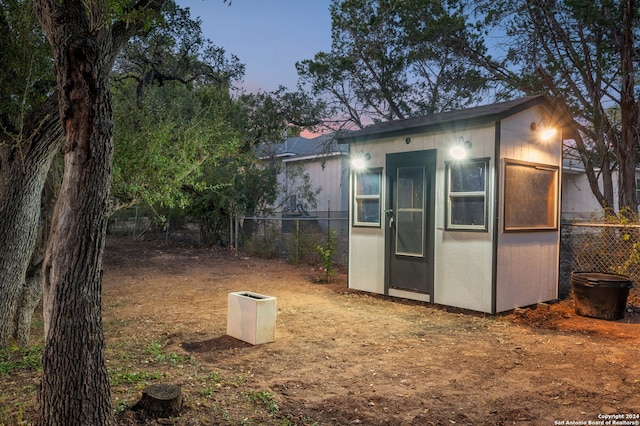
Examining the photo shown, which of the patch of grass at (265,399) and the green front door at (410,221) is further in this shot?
the green front door at (410,221)

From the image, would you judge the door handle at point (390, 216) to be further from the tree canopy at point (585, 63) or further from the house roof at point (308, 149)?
the house roof at point (308, 149)

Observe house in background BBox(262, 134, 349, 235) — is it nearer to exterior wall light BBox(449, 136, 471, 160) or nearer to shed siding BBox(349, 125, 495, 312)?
shed siding BBox(349, 125, 495, 312)

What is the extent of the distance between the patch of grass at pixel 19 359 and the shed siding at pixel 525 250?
548 cm

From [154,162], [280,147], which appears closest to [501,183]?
[154,162]

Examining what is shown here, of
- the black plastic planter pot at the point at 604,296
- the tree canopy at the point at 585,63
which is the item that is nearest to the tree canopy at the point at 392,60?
the tree canopy at the point at 585,63

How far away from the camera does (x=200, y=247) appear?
49.4 ft

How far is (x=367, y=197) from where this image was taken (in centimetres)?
809

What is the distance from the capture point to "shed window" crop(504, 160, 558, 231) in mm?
6613

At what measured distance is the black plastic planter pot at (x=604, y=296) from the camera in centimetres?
629

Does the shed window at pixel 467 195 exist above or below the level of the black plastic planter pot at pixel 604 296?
above

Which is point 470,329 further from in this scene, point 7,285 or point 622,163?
point 622,163

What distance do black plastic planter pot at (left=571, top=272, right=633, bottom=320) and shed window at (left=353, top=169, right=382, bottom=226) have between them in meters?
3.21

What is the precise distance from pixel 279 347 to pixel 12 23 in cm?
428

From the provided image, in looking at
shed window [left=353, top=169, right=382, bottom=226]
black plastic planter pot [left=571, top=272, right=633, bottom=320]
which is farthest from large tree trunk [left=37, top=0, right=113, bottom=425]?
black plastic planter pot [left=571, top=272, right=633, bottom=320]
